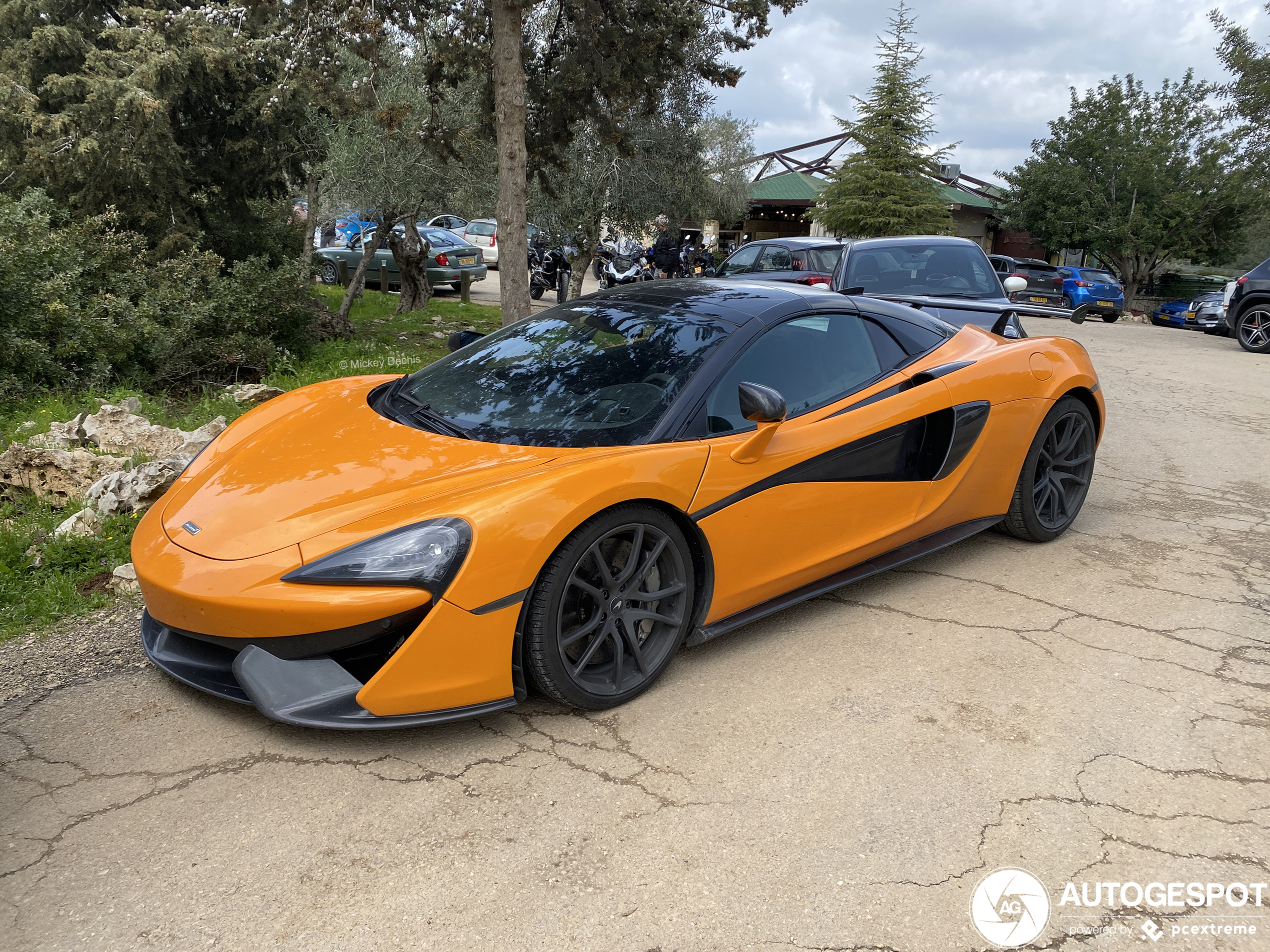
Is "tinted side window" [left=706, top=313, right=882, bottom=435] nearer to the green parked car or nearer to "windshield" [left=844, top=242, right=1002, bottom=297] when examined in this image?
"windshield" [left=844, top=242, right=1002, bottom=297]

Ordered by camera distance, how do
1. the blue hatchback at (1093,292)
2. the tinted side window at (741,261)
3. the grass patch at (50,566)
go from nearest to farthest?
1. the grass patch at (50,566)
2. the tinted side window at (741,261)
3. the blue hatchback at (1093,292)

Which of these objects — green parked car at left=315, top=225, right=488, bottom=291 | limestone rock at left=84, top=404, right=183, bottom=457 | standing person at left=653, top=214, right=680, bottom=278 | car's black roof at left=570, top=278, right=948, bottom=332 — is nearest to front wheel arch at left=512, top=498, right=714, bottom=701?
car's black roof at left=570, top=278, right=948, bottom=332

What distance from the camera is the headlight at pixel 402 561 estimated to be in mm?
2496

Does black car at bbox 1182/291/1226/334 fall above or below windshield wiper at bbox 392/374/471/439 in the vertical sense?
above

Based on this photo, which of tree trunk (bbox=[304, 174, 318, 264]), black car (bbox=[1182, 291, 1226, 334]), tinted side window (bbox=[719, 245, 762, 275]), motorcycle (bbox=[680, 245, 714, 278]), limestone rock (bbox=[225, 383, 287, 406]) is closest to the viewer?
limestone rock (bbox=[225, 383, 287, 406])

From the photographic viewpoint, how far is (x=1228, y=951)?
6.59 feet

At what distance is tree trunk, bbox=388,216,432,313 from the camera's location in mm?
12969

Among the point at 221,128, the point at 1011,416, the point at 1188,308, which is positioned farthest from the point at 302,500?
the point at 1188,308

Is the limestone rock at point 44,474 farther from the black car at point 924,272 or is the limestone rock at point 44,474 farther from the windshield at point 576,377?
the black car at point 924,272

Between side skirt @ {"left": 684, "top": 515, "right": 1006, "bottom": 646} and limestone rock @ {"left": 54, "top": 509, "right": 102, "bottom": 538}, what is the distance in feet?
9.89

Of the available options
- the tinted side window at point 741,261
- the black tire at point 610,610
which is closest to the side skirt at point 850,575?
the black tire at point 610,610

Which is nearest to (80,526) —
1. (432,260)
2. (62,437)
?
(62,437)

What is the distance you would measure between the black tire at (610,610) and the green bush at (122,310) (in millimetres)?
5562

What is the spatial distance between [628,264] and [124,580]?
569 inches
